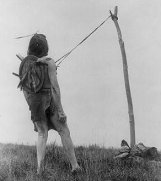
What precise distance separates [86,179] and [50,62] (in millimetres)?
1919

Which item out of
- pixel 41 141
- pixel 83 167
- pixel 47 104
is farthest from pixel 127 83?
pixel 41 141

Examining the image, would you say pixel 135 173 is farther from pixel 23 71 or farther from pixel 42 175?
pixel 23 71

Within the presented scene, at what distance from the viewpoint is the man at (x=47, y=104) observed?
7352mm

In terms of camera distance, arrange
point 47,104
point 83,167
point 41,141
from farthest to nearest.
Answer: point 83,167, point 47,104, point 41,141

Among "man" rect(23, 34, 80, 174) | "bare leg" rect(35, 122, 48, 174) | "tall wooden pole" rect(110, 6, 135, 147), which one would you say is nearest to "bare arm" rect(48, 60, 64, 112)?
"man" rect(23, 34, 80, 174)

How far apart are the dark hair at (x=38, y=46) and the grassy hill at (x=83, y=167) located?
182 cm

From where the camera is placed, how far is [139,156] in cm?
924

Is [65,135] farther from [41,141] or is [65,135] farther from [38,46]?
[38,46]

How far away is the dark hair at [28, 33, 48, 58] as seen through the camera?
7.40 metres

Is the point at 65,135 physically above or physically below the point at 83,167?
above

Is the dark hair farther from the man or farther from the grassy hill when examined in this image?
the grassy hill

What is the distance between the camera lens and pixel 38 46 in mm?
7426

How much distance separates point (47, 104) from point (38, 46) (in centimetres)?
93

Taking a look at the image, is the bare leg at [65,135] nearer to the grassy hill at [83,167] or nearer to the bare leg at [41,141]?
the bare leg at [41,141]
